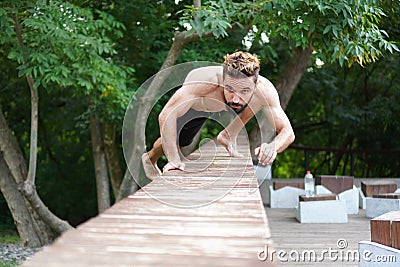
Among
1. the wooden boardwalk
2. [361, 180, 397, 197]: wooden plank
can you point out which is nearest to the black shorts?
the wooden boardwalk

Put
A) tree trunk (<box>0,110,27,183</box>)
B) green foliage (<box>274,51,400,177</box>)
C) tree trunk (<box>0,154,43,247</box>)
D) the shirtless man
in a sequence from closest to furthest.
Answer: the shirtless man < tree trunk (<box>0,110,27,183</box>) < tree trunk (<box>0,154,43,247</box>) < green foliage (<box>274,51,400,177</box>)

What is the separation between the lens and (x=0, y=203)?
9.58 meters

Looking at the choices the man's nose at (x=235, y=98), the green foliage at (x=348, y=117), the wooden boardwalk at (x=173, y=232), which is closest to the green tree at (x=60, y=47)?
the man's nose at (x=235, y=98)

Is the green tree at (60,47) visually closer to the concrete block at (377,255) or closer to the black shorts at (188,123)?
the black shorts at (188,123)

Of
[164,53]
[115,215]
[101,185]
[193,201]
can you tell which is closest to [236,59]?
[193,201]

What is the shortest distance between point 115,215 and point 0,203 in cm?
870

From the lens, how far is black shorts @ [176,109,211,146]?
3.47 m

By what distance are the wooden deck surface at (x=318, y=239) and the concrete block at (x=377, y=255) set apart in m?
0.88

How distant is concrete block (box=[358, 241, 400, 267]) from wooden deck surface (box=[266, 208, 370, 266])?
2.88 feet

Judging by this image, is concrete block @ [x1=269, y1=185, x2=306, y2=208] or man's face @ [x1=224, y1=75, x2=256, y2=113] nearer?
man's face @ [x1=224, y1=75, x2=256, y2=113]

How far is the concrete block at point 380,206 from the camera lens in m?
5.02

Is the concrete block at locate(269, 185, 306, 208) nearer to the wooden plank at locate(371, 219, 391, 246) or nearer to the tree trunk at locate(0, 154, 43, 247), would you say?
the tree trunk at locate(0, 154, 43, 247)

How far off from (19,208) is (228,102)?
209 inches

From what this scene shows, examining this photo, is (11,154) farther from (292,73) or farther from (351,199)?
(351,199)
